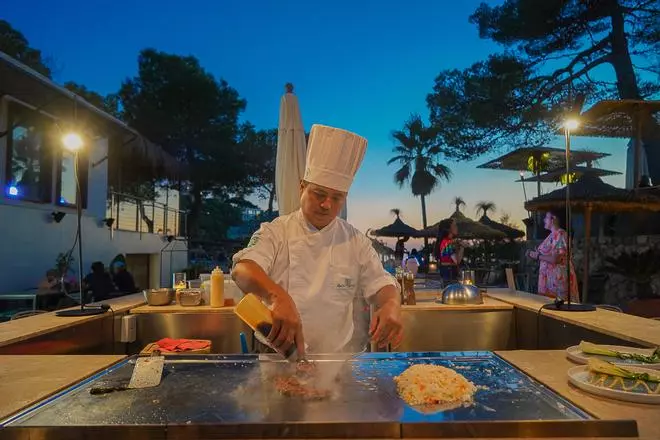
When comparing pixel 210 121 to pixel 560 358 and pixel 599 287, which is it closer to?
pixel 599 287

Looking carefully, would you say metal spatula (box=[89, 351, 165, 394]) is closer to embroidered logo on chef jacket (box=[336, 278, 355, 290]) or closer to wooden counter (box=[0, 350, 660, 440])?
wooden counter (box=[0, 350, 660, 440])

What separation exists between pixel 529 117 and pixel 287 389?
1240 cm

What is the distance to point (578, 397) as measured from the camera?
1282 mm

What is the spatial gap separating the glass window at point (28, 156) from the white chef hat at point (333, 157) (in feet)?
24.8

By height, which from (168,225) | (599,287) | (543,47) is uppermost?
(543,47)

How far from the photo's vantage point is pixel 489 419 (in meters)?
1.11

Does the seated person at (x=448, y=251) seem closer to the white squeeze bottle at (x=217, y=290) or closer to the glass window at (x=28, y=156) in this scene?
the white squeeze bottle at (x=217, y=290)

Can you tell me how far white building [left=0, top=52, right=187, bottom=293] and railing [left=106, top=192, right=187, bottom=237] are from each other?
27mm

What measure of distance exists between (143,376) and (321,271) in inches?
41.3

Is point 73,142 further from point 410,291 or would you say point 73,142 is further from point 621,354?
point 621,354

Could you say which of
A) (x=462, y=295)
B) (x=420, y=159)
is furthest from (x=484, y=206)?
(x=462, y=295)

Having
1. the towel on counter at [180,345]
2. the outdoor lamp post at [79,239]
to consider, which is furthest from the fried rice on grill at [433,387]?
the outdoor lamp post at [79,239]

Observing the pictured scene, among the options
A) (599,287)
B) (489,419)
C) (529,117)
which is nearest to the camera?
(489,419)

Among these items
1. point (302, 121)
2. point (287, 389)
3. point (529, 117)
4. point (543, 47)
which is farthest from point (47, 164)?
point (543, 47)
